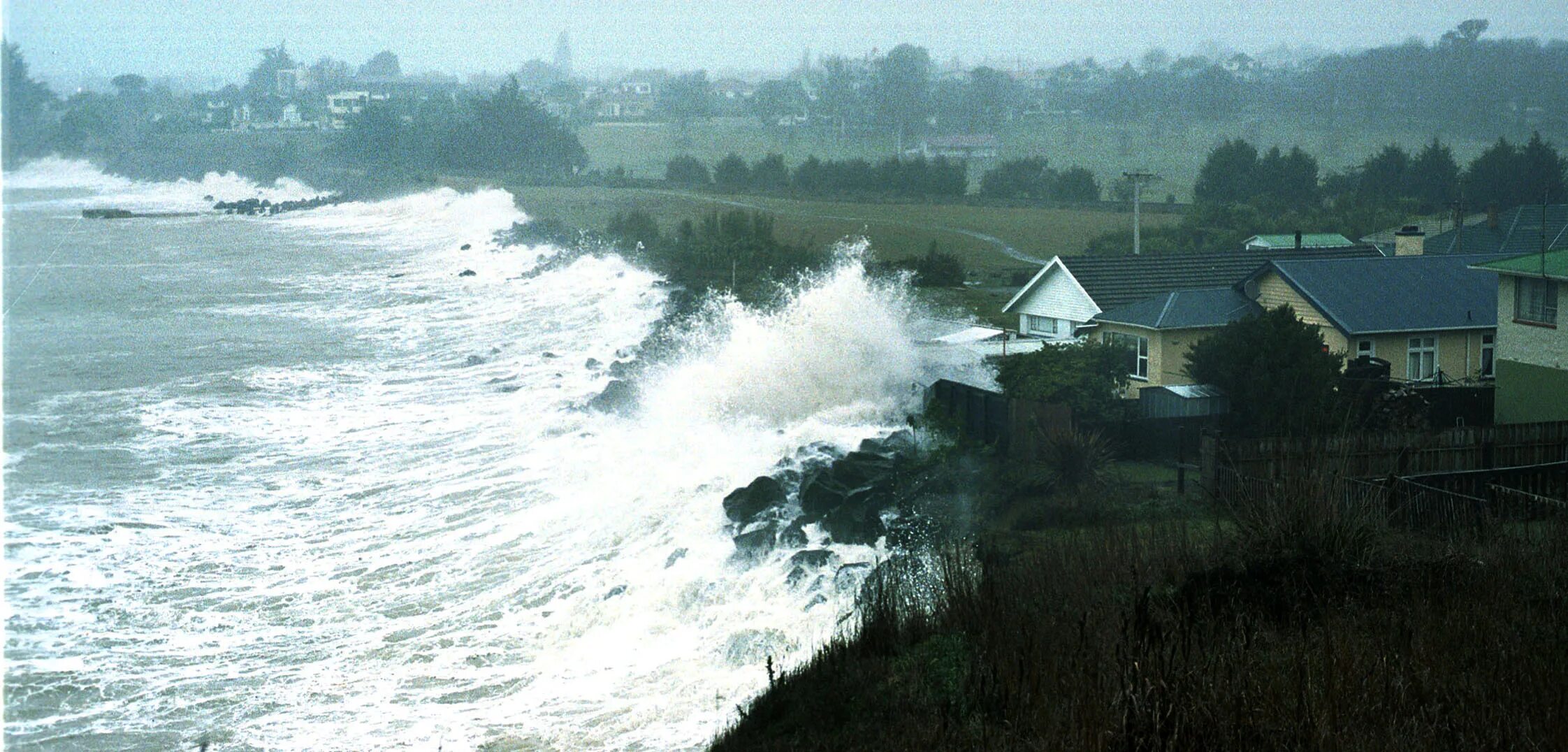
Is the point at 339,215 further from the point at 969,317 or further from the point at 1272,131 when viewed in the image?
the point at 969,317

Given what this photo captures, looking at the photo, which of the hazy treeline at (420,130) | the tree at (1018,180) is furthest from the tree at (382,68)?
the tree at (1018,180)

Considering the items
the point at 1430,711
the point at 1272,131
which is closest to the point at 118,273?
the point at 1272,131

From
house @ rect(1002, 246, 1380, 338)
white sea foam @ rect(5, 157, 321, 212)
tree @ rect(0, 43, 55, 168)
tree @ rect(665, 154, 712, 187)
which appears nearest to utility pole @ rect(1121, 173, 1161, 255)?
house @ rect(1002, 246, 1380, 338)

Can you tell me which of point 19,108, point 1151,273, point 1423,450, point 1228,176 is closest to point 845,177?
point 1228,176

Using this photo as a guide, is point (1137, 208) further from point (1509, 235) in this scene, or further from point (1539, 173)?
point (1539, 173)

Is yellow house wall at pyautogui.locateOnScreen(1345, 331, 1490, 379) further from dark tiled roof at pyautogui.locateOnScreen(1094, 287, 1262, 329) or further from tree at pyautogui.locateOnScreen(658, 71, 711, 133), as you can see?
tree at pyautogui.locateOnScreen(658, 71, 711, 133)
